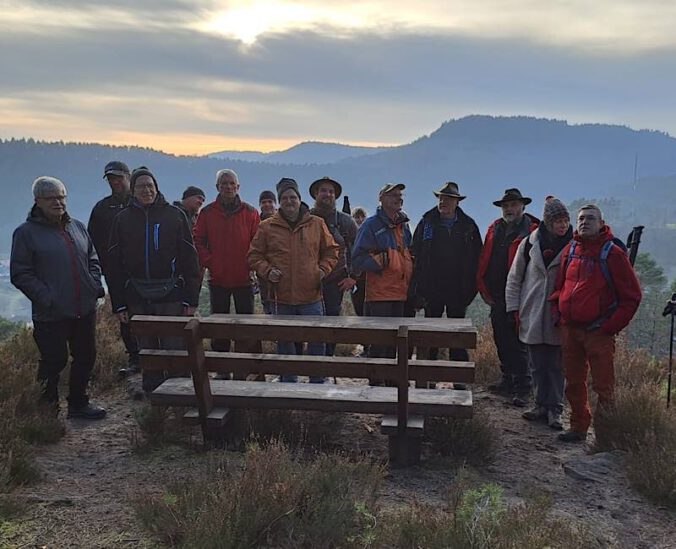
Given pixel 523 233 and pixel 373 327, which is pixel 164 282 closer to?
pixel 373 327

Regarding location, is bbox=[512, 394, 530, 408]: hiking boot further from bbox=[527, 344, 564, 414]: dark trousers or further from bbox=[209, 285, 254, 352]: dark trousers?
bbox=[209, 285, 254, 352]: dark trousers

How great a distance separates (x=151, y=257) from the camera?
5.10 metres

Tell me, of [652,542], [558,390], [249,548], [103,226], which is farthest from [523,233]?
[103,226]

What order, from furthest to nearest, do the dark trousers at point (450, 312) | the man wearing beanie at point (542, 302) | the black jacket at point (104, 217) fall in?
the black jacket at point (104, 217) < the dark trousers at point (450, 312) < the man wearing beanie at point (542, 302)

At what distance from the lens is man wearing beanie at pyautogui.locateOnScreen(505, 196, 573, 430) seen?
496 centimetres

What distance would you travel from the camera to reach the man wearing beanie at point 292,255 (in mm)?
5051

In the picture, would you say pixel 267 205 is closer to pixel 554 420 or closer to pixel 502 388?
pixel 502 388

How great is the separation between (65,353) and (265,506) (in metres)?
2.93

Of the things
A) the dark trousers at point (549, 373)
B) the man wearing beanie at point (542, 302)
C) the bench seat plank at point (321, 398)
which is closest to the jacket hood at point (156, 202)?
the bench seat plank at point (321, 398)

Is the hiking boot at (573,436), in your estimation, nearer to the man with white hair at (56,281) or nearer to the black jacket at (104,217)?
the man with white hair at (56,281)

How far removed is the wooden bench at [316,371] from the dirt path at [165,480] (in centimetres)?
39

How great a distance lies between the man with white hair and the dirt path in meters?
0.55

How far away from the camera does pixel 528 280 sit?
16.9 ft

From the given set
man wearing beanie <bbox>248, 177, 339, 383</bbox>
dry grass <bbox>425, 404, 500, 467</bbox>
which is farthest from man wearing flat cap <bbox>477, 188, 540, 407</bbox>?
man wearing beanie <bbox>248, 177, 339, 383</bbox>
